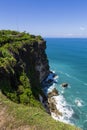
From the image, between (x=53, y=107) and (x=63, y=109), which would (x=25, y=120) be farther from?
(x=63, y=109)

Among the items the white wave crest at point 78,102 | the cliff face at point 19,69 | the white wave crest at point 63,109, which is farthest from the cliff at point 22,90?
the white wave crest at point 78,102

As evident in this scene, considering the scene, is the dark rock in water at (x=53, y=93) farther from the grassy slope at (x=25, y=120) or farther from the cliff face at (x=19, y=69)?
the grassy slope at (x=25, y=120)

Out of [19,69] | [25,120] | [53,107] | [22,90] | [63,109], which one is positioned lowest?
[63,109]

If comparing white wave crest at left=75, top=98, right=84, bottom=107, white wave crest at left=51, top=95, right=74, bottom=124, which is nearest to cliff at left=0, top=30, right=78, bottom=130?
white wave crest at left=51, top=95, right=74, bottom=124

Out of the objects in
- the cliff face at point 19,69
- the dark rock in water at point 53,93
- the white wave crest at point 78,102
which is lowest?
the white wave crest at point 78,102

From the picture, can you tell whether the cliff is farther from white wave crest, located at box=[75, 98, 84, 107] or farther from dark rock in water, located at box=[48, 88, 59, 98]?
white wave crest, located at box=[75, 98, 84, 107]

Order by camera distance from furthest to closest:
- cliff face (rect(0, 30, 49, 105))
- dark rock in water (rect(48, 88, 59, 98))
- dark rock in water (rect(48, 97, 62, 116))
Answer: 1. dark rock in water (rect(48, 88, 59, 98))
2. dark rock in water (rect(48, 97, 62, 116))
3. cliff face (rect(0, 30, 49, 105))

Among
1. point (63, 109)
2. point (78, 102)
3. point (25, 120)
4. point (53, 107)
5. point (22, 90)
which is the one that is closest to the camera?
point (25, 120)

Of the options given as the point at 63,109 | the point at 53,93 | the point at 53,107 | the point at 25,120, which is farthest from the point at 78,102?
the point at 25,120

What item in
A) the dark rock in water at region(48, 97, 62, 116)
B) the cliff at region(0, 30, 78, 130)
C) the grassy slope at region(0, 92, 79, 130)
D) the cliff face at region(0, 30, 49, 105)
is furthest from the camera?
the dark rock in water at region(48, 97, 62, 116)

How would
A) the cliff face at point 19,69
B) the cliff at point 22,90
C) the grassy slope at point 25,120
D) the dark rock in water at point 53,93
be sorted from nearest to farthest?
the grassy slope at point 25,120 → the cliff at point 22,90 → the cliff face at point 19,69 → the dark rock in water at point 53,93
